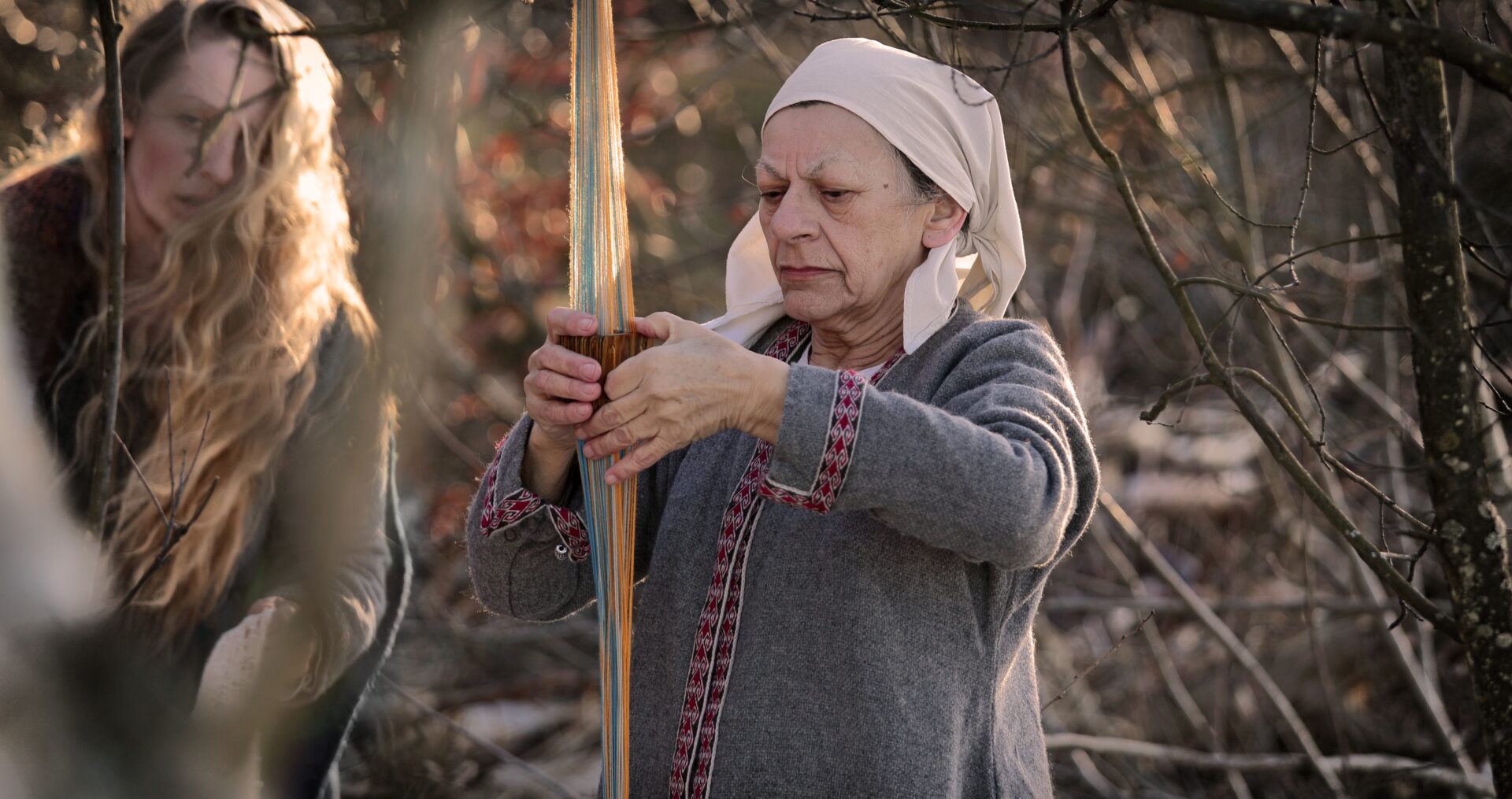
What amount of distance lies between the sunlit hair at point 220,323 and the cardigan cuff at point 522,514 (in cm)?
55

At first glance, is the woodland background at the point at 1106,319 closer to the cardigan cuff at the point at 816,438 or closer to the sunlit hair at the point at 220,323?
the sunlit hair at the point at 220,323

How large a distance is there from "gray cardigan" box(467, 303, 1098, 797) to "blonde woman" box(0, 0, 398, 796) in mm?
522

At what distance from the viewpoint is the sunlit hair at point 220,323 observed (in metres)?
1.95

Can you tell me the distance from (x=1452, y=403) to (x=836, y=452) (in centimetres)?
82

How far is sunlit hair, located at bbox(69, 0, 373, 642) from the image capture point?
1950mm

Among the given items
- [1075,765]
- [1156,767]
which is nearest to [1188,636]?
[1156,767]

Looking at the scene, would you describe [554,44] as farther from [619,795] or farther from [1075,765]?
[619,795]

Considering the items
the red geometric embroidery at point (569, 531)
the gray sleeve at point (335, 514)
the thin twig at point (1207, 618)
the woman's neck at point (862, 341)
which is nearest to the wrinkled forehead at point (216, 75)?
the gray sleeve at point (335, 514)

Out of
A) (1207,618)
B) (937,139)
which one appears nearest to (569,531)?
(937,139)

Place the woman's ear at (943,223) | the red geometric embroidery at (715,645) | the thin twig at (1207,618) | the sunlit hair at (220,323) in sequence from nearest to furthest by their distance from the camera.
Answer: the red geometric embroidery at (715,645) < the woman's ear at (943,223) < the sunlit hair at (220,323) < the thin twig at (1207,618)

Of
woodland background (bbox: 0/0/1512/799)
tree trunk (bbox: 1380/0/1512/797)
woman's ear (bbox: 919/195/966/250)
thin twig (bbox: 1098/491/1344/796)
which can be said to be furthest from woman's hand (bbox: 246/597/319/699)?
thin twig (bbox: 1098/491/1344/796)

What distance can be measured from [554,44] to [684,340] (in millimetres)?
4157

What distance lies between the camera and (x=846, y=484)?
4.58 feet

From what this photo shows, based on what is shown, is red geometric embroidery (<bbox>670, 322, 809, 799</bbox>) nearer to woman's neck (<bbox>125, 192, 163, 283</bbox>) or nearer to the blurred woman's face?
the blurred woman's face
